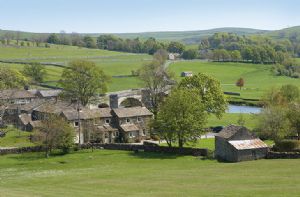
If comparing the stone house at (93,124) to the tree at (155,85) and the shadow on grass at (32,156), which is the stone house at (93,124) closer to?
the shadow on grass at (32,156)

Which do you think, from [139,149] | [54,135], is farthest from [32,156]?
[139,149]

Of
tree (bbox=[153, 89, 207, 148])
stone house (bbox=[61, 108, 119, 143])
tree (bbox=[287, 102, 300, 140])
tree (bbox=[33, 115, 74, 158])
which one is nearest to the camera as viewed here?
tree (bbox=[153, 89, 207, 148])

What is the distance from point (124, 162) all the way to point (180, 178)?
15.9 m

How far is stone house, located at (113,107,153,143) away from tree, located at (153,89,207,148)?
1357 cm

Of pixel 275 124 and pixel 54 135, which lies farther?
pixel 275 124

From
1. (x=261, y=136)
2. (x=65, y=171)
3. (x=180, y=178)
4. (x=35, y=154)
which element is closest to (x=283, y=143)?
(x=261, y=136)

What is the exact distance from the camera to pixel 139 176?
2034 inches

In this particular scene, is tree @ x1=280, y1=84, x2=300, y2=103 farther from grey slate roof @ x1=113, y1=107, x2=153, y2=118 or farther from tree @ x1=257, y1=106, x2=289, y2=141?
grey slate roof @ x1=113, y1=107, x2=153, y2=118

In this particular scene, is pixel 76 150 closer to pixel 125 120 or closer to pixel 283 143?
pixel 125 120

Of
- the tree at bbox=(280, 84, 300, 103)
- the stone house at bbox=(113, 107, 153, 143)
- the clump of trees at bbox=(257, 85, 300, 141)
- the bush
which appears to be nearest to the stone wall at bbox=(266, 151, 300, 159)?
the bush

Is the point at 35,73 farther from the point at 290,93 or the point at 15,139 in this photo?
the point at 290,93

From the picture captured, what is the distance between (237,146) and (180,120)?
10.1 metres

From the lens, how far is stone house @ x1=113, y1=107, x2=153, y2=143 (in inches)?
3359

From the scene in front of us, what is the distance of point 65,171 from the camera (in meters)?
→ 58.0
